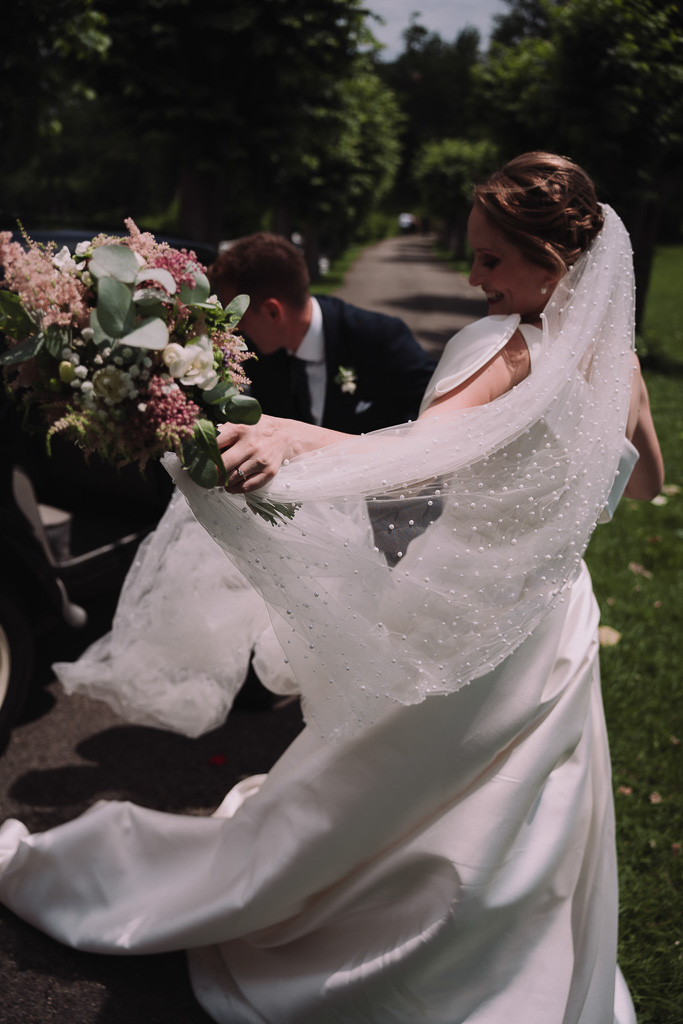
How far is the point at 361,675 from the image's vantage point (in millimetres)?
1960

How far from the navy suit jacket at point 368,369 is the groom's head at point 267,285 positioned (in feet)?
0.57

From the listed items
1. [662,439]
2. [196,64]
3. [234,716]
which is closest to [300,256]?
[234,716]

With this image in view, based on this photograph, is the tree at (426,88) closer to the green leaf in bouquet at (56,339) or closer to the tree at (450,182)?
the tree at (450,182)

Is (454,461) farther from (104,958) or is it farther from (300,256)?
(104,958)

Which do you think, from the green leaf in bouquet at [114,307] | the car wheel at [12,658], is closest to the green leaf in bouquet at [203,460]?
the green leaf in bouquet at [114,307]

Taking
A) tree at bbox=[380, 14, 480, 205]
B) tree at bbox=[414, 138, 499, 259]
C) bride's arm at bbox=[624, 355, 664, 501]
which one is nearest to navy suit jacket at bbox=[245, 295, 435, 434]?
bride's arm at bbox=[624, 355, 664, 501]

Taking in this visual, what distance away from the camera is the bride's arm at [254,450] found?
168 cm

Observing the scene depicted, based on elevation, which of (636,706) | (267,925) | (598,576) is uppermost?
(267,925)

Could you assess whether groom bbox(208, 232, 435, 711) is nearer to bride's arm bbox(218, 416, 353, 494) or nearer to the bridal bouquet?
bride's arm bbox(218, 416, 353, 494)

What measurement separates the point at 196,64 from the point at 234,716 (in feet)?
24.5

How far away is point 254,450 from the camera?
67.2 inches

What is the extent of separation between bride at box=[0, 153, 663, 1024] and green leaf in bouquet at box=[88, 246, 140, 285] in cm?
42

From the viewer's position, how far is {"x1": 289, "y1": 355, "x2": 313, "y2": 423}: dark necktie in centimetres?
328

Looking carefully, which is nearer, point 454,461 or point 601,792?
point 454,461
